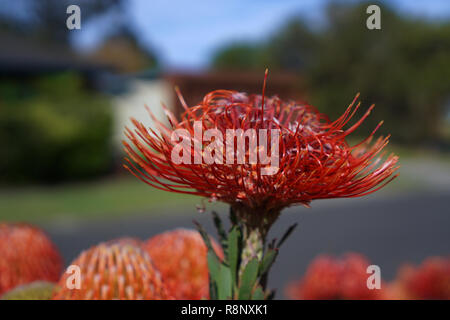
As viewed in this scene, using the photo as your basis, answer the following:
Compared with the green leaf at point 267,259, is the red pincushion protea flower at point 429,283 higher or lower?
lower

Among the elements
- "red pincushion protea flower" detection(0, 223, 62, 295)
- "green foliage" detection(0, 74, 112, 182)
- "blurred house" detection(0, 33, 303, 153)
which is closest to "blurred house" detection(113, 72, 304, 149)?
"blurred house" detection(0, 33, 303, 153)

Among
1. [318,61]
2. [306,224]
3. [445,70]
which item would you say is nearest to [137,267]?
[306,224]

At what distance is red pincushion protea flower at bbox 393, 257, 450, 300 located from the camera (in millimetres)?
2254

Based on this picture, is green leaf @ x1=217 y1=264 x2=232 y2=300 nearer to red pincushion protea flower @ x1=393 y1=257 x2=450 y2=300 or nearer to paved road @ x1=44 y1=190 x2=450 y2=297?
red pincushion protea flower @ x1=393 y1=257 x2=450 y2=300

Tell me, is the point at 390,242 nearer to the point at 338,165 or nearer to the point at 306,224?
the point at 306,224

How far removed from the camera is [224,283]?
4.34 feet

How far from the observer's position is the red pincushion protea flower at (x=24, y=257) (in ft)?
6.06

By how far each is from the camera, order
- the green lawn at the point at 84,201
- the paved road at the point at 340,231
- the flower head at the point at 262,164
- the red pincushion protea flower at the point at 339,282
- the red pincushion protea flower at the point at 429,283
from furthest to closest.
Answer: the green lawn at the point at 84,201
the paved road at the point at 340,231
the red pincushion protea flower at the point at 429,283
the red pincushion protea flower at the point at 339,282
the flower head at the point at 262,164

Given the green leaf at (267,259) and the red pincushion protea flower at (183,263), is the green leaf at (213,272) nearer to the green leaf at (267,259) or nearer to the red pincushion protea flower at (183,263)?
the green leaf at (267,259)

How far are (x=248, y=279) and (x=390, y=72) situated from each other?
86.0 feet

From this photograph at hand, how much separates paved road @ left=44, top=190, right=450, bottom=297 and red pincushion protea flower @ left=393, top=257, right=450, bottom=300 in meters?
5.43

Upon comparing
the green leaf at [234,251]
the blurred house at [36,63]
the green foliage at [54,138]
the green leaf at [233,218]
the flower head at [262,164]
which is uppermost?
the blurred house at [36,63]

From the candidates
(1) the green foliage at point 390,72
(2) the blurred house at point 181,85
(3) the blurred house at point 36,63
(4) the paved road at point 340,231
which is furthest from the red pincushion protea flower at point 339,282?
(1) the green foliage at point 390,72

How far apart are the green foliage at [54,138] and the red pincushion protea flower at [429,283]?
13.8 m
